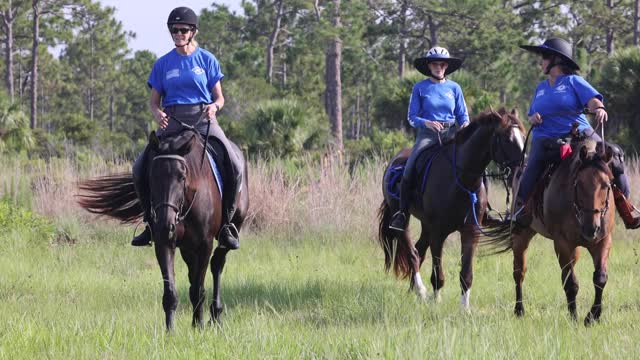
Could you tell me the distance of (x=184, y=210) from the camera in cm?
685

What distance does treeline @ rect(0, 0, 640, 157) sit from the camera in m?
24.4

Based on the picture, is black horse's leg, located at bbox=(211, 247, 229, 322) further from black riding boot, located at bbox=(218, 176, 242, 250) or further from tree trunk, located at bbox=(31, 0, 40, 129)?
tree trunk, located at bbox=(31, 0, 40, 129)

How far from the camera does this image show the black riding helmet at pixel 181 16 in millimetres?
7410

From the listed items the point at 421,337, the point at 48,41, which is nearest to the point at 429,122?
the point at 421,337

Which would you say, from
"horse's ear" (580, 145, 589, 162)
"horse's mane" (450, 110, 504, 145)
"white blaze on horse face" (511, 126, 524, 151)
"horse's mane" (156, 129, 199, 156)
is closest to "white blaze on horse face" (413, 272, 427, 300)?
"horse's mane" (450, 110, 504, 145)

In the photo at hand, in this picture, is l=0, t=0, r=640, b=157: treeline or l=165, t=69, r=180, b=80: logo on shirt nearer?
l=165, t=69, r=180, b=80: logo on shirt

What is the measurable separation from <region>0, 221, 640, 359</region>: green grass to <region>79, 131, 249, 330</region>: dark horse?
333 mm

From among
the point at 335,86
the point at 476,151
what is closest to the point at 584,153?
the point at 476,151

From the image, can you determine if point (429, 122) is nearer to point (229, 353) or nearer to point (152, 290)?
point (152, 290)

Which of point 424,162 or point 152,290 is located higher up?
point 424,162

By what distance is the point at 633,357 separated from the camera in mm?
5320

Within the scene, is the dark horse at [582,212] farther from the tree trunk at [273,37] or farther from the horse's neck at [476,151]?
the tree trunk at [273,37]

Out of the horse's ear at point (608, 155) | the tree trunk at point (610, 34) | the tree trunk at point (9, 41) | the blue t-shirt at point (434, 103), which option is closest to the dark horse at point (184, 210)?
the blue t-shirt at point (434, 103)

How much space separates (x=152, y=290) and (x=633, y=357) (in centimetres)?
565
